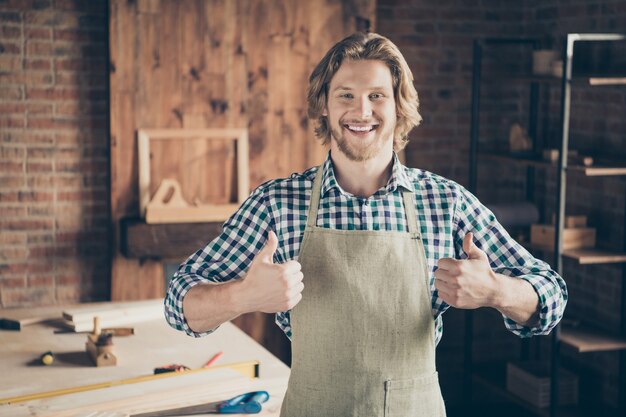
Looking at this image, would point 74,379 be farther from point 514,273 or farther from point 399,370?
point 514,273

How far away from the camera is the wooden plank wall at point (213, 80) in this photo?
4422 mm

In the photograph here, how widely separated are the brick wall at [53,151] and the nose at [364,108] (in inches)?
101

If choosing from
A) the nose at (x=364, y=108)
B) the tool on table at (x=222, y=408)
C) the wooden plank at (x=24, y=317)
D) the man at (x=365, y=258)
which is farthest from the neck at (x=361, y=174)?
the wooden plank at (x=24, y=317)

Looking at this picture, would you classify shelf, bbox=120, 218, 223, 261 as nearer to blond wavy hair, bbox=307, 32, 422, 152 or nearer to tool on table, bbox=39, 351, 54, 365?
tool on table, bbox=39, 351, 54, 365

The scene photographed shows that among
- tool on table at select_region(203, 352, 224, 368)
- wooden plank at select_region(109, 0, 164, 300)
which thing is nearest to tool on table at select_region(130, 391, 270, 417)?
tool on table at select_region(203, 352, 224, 368)

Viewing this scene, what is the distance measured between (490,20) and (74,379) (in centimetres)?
342

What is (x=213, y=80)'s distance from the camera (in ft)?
14.9

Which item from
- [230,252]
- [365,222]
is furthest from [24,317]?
[365,222]

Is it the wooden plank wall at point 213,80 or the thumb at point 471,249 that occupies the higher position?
the wooden plank wall at point 213,80

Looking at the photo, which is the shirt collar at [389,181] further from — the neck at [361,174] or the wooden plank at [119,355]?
the wooden plank at [119,355]

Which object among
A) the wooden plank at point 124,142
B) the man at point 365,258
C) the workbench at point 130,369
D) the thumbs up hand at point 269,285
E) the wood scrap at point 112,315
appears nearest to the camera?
the thumbs up hand at point 269,285

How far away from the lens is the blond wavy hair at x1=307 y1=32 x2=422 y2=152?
2.27 meters

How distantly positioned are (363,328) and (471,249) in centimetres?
33

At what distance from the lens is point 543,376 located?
454cm
